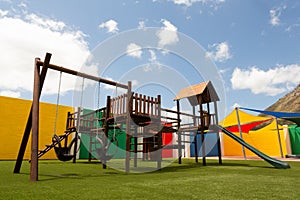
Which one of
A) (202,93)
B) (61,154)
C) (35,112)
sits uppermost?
(202,93)

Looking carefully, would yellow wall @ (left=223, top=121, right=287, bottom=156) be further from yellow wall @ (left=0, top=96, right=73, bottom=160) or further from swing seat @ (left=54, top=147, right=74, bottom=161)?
swing seat @ (left=54, top=147, right=74, bottom=161)

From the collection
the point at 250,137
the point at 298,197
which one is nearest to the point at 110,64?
the point at 298,197

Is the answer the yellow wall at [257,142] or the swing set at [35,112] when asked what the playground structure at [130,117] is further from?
the yellow wall at [257,142]

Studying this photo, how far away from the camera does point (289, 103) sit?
197ft

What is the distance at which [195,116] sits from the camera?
9469 millimetres

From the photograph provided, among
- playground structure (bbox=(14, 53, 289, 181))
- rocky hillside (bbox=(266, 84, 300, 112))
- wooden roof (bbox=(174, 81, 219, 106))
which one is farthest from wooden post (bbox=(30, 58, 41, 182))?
rocky hillside (bbox=(266, 84, 300, 112))

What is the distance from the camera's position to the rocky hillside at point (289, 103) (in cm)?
5470

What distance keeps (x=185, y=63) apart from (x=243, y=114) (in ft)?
39.8

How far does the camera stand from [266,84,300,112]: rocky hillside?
5470 centimetres

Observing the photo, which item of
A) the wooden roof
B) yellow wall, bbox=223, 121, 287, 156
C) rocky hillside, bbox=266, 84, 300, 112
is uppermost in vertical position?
rocky hillside, bbox=266, 84, 300, 112

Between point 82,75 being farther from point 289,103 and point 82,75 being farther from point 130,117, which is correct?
point 289,103

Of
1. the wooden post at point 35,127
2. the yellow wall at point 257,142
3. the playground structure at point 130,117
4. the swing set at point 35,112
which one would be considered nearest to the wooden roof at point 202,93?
the playground structure at point 130,117

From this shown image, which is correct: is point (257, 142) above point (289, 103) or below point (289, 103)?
below

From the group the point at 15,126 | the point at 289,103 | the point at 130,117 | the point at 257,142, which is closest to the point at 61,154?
the point at 130,117
